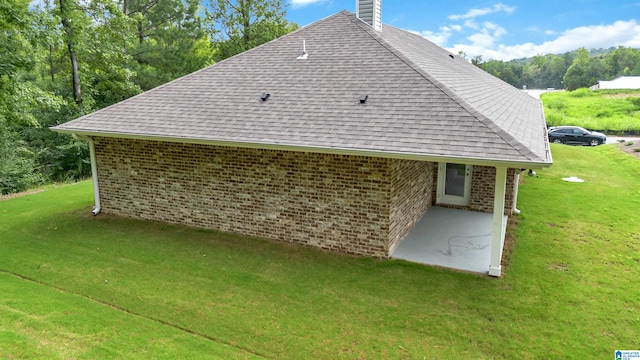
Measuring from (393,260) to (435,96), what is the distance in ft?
10.3

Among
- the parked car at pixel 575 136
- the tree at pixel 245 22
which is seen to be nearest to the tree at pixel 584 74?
the parked car at pixel 575 136

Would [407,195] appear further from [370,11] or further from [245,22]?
[245,22]

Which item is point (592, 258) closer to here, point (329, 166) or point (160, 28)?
point (329, 166)

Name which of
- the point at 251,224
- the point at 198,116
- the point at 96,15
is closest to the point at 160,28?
the point at 96,15


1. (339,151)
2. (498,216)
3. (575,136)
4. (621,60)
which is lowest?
(575,136)

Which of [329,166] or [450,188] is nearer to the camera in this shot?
[329,166]

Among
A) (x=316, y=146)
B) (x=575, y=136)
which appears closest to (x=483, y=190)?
(x=316, y=146)

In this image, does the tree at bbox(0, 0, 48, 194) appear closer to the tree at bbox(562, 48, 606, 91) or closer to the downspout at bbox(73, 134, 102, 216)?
the downspout at bbox(73, 134, 102, 216)

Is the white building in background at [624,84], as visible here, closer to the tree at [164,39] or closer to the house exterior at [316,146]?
the tree at [164,39]

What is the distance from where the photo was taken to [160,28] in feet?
85.3

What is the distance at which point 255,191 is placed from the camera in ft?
28.7

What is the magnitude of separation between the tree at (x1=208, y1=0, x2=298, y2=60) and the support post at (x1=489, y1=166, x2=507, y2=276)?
22579mm

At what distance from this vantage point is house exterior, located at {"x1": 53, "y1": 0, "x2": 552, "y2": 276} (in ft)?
23.4

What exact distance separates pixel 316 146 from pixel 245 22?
22530 mm
